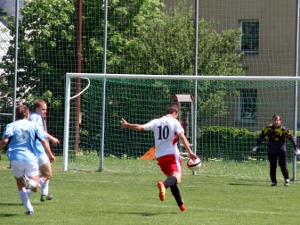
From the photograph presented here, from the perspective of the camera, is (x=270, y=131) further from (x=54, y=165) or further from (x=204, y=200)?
(x=54, y=165)

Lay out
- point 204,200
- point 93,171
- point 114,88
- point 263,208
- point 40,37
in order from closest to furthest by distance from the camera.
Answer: point 263,208
point 204,200
point 93,171
point 114,88
point 40,37

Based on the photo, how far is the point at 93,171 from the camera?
18.4 metres

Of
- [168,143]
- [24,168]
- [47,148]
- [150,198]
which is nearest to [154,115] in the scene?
[150,198]

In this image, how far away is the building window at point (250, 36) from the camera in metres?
25.2

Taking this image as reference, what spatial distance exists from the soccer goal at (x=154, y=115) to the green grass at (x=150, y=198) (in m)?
0.47

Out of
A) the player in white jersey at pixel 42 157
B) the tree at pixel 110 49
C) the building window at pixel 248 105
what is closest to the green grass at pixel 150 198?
the player in white jersey at pixel 42 157

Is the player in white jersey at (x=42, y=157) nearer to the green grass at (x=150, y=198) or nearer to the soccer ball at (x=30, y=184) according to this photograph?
the green grass at (x=150, y=198)

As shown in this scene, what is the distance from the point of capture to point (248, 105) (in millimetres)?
20156

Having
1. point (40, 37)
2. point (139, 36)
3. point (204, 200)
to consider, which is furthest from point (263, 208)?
point (139, 36)

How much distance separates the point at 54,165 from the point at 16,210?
332 inches

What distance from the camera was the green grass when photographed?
33.0 ft

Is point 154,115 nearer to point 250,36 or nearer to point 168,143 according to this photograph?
point 250,36

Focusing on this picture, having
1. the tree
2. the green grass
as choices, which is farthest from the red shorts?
the tree

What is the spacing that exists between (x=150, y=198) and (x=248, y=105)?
8.27m
